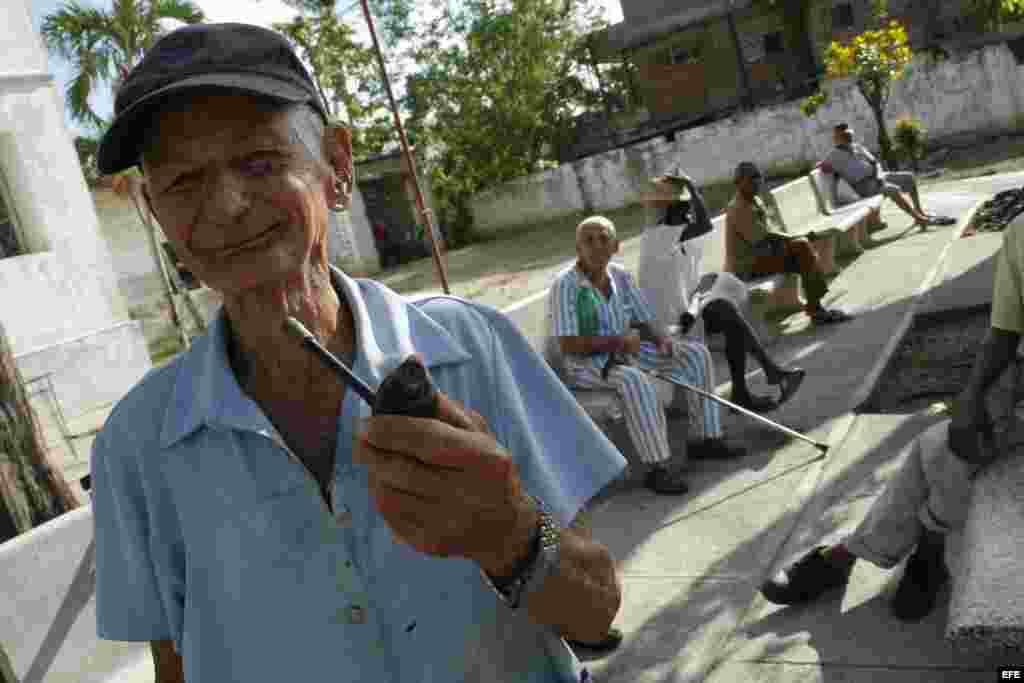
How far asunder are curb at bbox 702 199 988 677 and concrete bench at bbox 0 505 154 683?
2.21 metres

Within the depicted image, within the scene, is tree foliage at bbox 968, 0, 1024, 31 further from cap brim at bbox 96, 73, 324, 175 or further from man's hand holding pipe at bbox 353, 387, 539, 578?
man's hand holding pipe at bbox 353, 387, 539, 578

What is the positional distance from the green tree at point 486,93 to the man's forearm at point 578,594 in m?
24.0

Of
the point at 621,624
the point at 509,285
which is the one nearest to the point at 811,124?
the point at 509,285

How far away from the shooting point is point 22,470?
405cm

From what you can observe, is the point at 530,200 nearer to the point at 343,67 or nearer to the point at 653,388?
the point at 343,67

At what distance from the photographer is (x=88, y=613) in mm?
3354

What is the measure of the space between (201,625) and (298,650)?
146 mm

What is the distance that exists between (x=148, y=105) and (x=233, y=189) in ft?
0.49

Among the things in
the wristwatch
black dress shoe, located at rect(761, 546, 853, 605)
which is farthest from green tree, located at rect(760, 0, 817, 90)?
the wristwatch

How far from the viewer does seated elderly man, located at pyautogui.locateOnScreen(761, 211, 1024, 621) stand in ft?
8.16

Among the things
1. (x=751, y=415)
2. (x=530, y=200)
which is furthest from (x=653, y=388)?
(x=530, y=200)

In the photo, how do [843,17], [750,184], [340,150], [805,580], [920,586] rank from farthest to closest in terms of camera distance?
[843,17], [750,184], [805,580], [920,586], [340,150]

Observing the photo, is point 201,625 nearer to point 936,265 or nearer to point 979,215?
point 936,265

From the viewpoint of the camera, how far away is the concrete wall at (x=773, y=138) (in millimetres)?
17391
